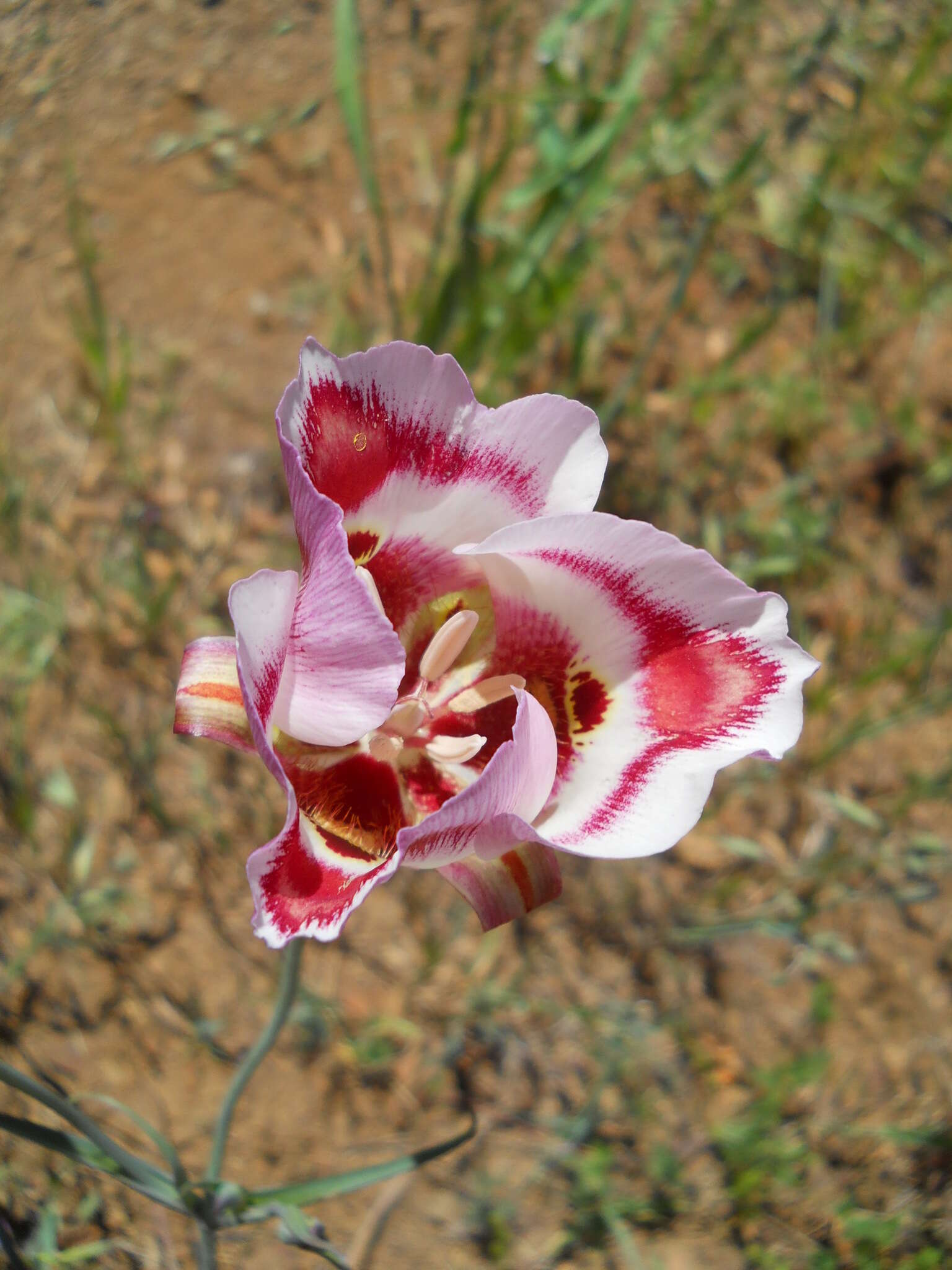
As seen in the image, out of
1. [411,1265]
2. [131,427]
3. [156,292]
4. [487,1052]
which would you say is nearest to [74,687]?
[131,427]

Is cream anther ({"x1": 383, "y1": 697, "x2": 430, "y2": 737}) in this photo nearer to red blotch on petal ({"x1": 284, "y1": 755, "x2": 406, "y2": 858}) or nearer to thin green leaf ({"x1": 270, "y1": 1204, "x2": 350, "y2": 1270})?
red blotch on petal ({"x1": 284, "y1": 755, "x2": 406, "y2": 858})

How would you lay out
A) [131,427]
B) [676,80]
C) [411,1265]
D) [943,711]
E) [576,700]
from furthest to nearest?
[943,711], [131,427], [676,80], [411,1265], [576,700]

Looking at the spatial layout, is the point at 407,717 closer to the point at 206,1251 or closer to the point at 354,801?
the point at 354,801

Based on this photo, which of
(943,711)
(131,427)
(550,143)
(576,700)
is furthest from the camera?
(943,711)

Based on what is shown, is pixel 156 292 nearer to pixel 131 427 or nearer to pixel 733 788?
pixel 131 427

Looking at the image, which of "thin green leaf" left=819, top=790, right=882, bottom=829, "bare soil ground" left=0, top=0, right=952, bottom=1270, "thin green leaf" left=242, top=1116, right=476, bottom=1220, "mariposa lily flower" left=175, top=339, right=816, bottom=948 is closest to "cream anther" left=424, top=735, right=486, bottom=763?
"mariposa lily flower" left=175, top=339, right=816, bottom=948
